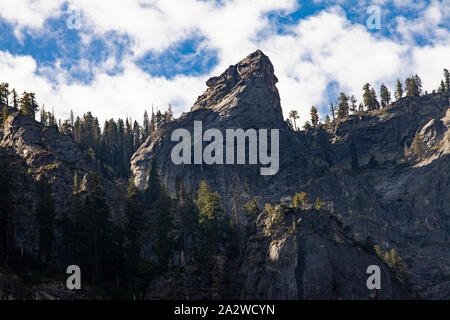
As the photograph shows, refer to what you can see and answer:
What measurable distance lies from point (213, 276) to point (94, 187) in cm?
2230

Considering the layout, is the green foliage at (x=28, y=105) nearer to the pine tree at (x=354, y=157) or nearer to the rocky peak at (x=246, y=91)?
the rocky peak at (x=246, y=91)

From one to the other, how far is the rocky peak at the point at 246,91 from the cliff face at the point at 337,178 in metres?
0.42

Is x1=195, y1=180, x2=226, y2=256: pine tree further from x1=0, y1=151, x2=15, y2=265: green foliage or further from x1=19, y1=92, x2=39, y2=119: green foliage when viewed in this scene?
x1=19, y1=92, x2=39, y2=119: green foliage

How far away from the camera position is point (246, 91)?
148875 mm

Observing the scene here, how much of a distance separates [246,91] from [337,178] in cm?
4388

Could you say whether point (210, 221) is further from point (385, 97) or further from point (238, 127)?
point (385, 97)

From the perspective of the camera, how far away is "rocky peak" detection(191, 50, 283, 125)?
144 metres

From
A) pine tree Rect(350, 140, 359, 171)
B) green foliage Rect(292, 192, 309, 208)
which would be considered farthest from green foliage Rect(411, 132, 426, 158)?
green foliage Rect(292, 192, 309, 208)

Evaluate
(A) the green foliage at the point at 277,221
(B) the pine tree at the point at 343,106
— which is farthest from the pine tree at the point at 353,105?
(A) the green foliage at the point at 277,221

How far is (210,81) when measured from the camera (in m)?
166

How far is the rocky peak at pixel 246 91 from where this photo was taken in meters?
144
